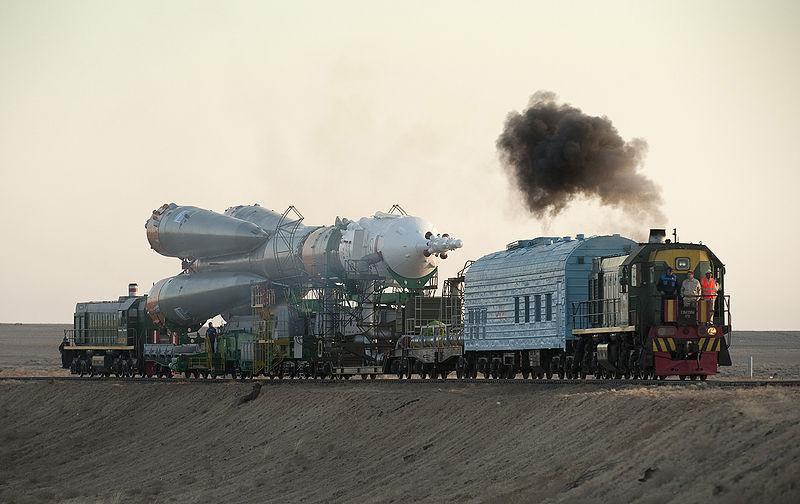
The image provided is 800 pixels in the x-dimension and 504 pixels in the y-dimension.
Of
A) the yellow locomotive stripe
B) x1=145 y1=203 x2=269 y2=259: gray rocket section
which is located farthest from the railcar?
x1=145 y1=203 x2=269 y2=259: gray rocket section

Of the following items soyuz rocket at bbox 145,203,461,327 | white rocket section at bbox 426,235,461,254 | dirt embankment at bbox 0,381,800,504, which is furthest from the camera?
soyuz rocket at bbox 145,203,461,327

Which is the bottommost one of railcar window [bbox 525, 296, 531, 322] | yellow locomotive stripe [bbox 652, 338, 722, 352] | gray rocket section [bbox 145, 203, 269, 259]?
yellow locomotive stripe [bbox 652, 338, 722, 352]

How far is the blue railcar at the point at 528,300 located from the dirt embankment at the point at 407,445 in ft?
15.5

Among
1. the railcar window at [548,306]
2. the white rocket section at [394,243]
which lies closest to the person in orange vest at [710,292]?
the railcar window at [548,306]

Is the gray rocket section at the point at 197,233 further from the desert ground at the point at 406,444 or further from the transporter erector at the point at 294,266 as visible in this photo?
the desert ground at the point at 406,444

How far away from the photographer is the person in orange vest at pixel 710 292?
121 ft

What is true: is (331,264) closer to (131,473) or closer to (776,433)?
(131,473)

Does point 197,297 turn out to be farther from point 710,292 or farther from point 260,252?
point 710,292

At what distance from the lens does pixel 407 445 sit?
105ft

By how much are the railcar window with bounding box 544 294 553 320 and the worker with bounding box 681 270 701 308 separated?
18.7 ft

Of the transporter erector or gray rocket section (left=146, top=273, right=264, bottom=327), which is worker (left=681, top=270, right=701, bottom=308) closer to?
the transporter erector

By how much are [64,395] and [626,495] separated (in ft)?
136

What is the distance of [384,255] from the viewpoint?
54.5 m

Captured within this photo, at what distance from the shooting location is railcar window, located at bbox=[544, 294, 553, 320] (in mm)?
41312
